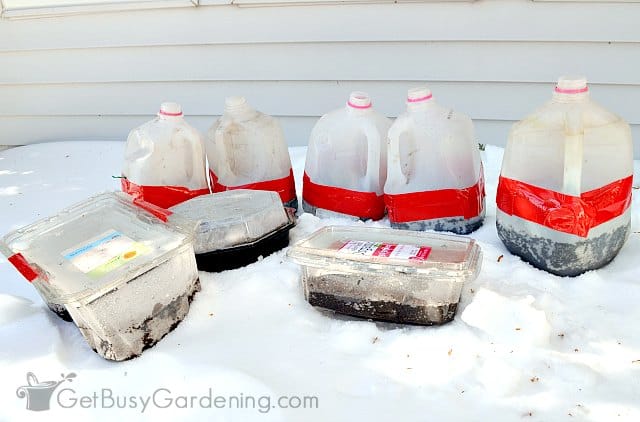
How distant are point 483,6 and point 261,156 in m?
1.11

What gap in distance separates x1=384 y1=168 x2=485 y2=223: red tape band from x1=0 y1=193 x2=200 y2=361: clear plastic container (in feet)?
1.95

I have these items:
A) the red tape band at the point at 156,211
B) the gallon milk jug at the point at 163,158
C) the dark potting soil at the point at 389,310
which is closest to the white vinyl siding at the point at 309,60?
the gallon milk jug at the point at 163,158

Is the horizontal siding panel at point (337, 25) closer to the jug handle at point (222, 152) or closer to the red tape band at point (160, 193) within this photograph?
the jug handle at point (222, 152)

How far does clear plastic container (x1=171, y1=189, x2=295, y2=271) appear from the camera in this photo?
151cm

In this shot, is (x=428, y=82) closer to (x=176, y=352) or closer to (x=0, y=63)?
(x=176, y=352)

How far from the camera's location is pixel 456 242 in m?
1.42

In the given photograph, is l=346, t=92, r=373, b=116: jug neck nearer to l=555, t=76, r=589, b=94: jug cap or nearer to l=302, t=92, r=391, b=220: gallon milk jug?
l=302, t=92, r=391, b=220: gallon milk jug

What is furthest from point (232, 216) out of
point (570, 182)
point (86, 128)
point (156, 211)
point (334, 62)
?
point (86, 128)

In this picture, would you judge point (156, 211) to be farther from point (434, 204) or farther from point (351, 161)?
point (434, 204)

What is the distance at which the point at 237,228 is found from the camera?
5.00ft

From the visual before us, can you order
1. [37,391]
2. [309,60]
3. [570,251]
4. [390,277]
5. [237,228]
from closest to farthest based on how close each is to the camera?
[37,391] < [390,277] < [570,251] < [237,228] < [309,60]

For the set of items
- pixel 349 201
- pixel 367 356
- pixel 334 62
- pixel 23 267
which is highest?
pixel 334 62

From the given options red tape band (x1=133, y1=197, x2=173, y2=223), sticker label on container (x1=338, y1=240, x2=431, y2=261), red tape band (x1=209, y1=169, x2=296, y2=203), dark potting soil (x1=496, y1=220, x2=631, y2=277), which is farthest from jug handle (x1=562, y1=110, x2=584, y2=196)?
red tape band (x1=133, y1=197, x2=173, y2=223)

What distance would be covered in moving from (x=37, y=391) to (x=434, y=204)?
1.08 m
